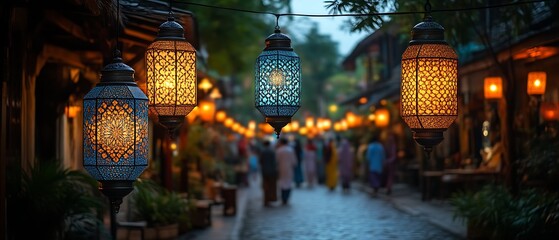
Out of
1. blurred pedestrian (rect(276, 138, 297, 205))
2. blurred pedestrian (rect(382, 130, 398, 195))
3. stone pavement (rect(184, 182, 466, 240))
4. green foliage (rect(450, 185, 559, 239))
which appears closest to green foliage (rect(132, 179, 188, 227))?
stone pavement (rect(184, 182, 466, 240))

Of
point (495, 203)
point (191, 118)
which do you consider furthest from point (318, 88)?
point (495, 203)

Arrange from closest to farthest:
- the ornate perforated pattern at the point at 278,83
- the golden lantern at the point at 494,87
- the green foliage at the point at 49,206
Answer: the ornate perforated pattern at the point at 278,83
the green foliage at the point at 49,206
the golden lantern at the point at 494,87

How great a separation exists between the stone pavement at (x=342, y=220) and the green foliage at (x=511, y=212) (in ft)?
4.34

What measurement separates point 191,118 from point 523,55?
11.4 meters

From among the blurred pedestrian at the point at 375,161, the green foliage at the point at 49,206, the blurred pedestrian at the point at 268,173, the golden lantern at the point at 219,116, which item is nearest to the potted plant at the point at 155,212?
the green foliage at the point at 49,206

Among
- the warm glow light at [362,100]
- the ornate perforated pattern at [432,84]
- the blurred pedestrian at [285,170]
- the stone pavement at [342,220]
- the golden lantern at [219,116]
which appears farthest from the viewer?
the golden lantern at [219,116]

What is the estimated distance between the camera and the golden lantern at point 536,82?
1847 cm

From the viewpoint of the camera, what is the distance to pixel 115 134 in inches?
337

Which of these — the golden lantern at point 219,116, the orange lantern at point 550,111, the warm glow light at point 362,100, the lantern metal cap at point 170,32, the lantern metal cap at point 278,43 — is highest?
the warm glow light at point 362,100

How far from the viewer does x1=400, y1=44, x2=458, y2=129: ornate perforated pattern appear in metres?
9.63

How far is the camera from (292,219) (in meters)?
23.4

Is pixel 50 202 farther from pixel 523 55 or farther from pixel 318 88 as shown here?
pixel 318 88

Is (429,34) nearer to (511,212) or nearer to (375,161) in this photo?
(511,212)

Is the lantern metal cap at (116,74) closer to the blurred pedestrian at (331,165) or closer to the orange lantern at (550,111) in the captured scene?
the orange lantern at (550,111)
